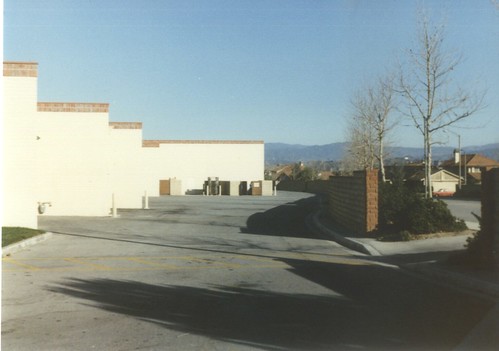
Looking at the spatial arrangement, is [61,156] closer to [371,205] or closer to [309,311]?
[371,205]

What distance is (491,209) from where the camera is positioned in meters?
10.1

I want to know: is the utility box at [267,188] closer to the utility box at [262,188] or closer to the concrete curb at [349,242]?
the utility box at [262,188]

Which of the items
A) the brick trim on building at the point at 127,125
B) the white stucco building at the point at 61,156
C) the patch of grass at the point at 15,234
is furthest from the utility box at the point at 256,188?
the patch of grass at the point at 15,234

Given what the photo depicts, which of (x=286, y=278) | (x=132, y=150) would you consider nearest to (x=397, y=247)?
(x=286, y=278)

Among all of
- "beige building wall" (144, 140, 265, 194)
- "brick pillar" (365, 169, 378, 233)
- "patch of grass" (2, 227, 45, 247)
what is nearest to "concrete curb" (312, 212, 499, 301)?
"brick pillar" (365, 169, 378, 233)

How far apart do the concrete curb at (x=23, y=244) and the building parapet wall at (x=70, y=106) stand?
9.79m

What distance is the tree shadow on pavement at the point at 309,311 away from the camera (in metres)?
5.72

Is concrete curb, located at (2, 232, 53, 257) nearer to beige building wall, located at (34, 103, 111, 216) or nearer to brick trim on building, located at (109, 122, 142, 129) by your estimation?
beige building wall, located at (34, 103, 111, 216)

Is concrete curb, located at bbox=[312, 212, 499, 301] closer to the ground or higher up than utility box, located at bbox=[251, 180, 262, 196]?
closer to the ground

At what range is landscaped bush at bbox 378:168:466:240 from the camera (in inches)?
572

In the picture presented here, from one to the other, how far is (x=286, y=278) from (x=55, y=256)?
238 inches

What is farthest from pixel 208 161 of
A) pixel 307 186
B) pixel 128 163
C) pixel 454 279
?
pixel 454 279

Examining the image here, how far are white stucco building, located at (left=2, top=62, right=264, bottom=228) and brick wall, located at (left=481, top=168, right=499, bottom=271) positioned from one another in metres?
13.9

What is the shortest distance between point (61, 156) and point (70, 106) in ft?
7.83
